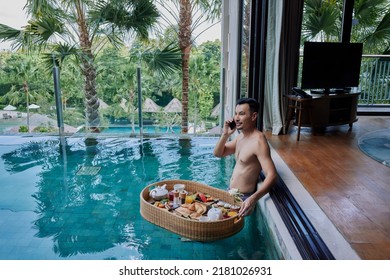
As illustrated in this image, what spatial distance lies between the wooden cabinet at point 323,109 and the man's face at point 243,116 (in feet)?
5.41

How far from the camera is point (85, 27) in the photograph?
662 cm

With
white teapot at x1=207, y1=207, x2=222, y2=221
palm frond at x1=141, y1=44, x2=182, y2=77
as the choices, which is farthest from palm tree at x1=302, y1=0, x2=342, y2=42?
white teapot at x1=207, y1=207, x2=222, y2=221

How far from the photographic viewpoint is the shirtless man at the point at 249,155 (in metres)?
2.71

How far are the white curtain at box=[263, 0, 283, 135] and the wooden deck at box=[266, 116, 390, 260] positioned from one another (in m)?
0.29

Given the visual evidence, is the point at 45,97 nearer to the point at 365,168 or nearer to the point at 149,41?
the point at 149,41

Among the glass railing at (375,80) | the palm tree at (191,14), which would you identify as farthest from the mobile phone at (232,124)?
the glass railing at (375,80)

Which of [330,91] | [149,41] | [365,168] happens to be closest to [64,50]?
[149,41]

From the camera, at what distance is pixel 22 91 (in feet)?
19.5

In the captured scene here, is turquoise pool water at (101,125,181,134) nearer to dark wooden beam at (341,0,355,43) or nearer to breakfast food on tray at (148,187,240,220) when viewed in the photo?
breakfast food on tray at (148,187,240,220)

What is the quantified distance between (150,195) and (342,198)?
1504 millimetres

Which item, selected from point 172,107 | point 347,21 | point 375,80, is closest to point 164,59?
point 172,107

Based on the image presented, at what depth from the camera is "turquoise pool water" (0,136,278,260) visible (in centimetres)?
269

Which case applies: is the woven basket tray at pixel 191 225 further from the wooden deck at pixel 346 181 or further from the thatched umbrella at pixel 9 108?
the thatched umbrella at pixel 9 108

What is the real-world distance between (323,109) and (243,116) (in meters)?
2.19
